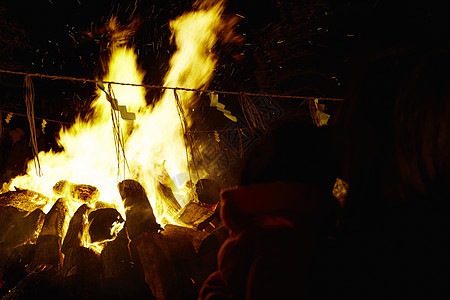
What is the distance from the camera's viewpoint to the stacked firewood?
12.2 ft

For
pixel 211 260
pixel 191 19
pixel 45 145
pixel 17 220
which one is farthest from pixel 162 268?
pixel 45 145

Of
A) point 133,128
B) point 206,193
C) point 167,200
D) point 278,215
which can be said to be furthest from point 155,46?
point 278,215

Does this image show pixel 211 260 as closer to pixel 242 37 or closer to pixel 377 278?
pixel 377 278

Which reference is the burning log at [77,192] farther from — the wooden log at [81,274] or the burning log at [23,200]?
the wooden log at [81,274]

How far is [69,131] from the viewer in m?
10.0

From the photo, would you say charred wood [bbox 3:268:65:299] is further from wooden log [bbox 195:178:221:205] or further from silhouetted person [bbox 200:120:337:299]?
wooden log [bbox 195:178:221:205]

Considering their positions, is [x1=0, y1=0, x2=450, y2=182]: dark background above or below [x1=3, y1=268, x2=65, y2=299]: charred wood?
above

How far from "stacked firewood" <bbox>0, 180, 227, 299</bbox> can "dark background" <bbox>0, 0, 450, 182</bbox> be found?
17.7 ft

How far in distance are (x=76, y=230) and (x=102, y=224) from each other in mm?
562

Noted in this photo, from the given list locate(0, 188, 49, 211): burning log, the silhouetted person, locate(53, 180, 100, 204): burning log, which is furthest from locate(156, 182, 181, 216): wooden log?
the silhouetted person

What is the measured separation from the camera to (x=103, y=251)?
4.67 metres

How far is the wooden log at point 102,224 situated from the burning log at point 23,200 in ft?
7.70

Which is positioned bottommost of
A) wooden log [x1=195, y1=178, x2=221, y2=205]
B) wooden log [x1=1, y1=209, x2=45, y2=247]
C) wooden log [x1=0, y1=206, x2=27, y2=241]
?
wooden log [x1=195, y1=178, x2=221, y2=205]

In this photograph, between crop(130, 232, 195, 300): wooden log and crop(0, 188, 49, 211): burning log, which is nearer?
crop(130, 232, 195, 300): wooden log
